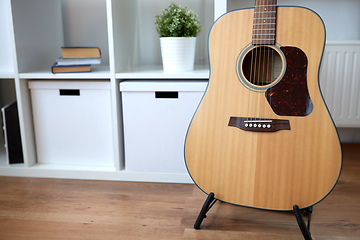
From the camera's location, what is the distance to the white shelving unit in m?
1.32

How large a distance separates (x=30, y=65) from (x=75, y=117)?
1.12 ft

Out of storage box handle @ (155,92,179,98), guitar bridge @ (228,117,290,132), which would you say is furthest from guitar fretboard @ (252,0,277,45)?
storage box handle @ (155,92,179,98)

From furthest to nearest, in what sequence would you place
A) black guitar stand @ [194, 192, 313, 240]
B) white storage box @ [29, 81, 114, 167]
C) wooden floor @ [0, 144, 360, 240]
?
white storage box @ [29, 81, 114, 167] < wooden floor @ [0, 144, 360, 240] < black guitar stand @ [194, 192, 313, 240]

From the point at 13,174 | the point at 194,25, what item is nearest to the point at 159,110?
the point at 194,25

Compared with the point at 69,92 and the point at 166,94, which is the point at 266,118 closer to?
the point at 166,94

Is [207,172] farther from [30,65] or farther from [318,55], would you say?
[30,65]

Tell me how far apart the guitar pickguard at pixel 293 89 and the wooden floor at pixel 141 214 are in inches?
16.1

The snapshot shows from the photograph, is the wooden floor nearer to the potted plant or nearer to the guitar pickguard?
the guitar pickguard

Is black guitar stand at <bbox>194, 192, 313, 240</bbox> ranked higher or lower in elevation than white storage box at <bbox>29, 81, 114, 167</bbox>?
lower

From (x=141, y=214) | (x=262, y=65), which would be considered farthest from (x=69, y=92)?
(x=262, y=65)

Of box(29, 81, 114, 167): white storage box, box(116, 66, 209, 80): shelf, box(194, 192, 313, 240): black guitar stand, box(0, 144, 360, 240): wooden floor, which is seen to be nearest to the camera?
box(194, 192, 313, 240): black guitar stand

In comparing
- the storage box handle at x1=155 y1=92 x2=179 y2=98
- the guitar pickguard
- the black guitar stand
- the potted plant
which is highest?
the potted plant

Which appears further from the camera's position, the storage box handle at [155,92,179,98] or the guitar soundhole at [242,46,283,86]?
the storage box handle at [155,92,179,98]

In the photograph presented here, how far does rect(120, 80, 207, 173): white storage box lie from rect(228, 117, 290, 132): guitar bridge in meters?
0.33
